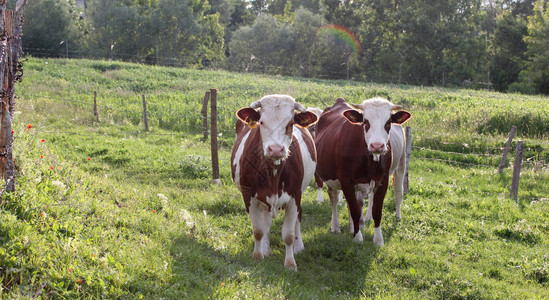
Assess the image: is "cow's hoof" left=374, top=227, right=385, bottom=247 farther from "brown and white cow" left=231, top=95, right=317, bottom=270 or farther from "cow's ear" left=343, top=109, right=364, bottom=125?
"cow's ear" left=343, top=109, right=364, bottom=125

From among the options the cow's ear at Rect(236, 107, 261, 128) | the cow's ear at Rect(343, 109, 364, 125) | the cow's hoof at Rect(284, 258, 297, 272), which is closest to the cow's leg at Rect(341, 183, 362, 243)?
the cow's ear at Rect(343, 109, 364, 125)

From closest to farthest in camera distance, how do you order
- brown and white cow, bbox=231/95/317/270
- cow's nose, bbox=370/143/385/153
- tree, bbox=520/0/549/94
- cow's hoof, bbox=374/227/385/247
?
brown and white cow, bbox=231/95/317/270
cow's nose, bbox=370/143/385/153
cow's hoof, bbox=374/227/385/247
tree, bbox=520/0/549/94

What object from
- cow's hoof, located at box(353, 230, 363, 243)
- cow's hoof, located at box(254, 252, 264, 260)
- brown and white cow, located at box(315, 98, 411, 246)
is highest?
brown and white cow, located at box(315, 98, 411, 246)

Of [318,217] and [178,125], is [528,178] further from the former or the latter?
[178,125]

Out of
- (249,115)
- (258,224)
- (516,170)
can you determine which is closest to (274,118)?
(249,115)

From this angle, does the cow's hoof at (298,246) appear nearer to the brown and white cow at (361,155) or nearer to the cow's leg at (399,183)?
the brown and white cow at (361,155)

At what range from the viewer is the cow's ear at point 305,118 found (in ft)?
19.1

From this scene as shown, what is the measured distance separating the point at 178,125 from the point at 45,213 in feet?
42.1

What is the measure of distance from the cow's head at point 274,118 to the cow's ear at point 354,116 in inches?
49.4

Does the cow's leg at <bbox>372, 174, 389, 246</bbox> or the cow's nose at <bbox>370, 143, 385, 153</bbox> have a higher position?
the cow's nose at <bbox>370, 143, 385, 153</bbox>

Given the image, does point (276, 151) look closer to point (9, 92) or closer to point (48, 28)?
point (9, 92)

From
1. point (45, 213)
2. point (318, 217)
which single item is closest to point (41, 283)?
point (45, 213)

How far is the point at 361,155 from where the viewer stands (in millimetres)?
7008

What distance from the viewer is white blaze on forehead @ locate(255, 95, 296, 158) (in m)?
5.41
